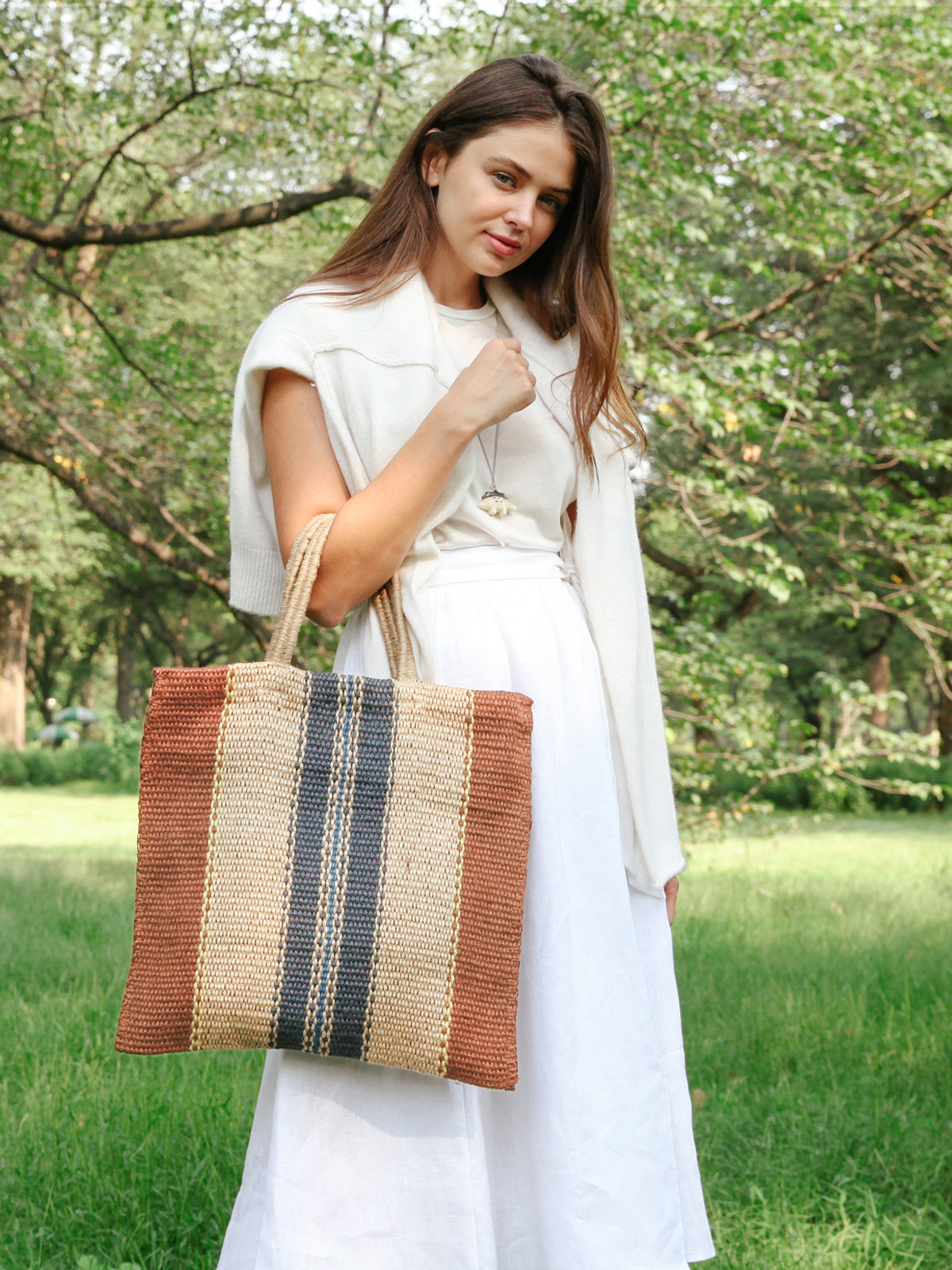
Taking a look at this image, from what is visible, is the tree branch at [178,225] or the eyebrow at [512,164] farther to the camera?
the tree branch at [178,225]

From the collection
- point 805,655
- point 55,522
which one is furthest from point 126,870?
point 805,655

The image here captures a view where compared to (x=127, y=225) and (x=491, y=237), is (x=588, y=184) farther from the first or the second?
(x=127, y=225)

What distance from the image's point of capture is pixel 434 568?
5.41ft

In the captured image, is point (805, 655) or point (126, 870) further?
point (805, 655)

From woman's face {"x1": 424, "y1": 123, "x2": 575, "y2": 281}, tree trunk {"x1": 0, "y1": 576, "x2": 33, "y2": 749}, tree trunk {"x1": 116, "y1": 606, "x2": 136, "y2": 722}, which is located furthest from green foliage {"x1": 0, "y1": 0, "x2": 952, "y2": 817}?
tree trunk {"x1": 116, "y1": 606, "x2": 136, "y2": 722}

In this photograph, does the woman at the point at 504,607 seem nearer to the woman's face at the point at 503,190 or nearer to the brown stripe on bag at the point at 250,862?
the woman's face at the point at 503,190

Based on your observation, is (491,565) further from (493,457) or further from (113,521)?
(113,521)

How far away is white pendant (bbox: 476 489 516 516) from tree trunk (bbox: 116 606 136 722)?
83.2 feet

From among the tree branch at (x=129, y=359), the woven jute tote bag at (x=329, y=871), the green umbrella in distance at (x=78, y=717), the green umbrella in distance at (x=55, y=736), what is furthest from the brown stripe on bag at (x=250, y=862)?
the green umbrella in distance at (x=78, y=717)

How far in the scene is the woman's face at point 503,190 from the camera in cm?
168

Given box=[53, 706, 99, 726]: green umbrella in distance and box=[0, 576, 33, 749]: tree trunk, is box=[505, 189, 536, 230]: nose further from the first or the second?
box=[53, 706, 99, 726]: green umbrella in distance

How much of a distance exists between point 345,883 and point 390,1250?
45 centimetres

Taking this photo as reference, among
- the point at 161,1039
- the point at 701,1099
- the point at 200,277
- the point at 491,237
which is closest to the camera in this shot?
the point at 161,1039

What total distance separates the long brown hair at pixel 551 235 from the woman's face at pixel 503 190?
2cm
